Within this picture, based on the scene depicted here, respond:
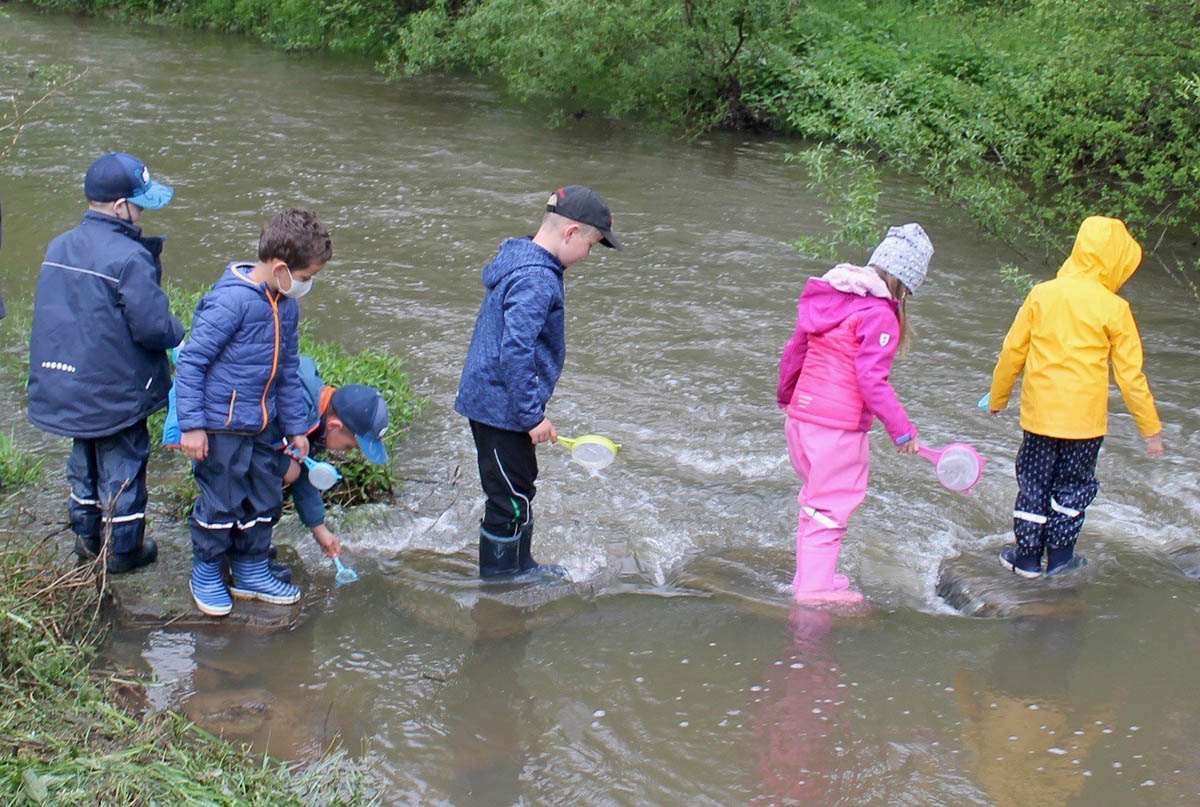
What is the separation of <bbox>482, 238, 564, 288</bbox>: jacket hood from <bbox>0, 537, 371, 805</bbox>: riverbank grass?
1721 millimetres

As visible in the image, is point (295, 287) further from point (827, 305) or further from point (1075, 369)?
point (1075, 369)

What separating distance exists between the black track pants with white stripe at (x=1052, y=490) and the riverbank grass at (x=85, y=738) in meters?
3.08

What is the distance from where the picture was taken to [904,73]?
12852 mm

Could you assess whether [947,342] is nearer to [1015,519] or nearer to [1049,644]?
[1015,519]

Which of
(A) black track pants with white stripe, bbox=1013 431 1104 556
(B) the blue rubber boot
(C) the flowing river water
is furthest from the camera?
(B) the blue rubber boot

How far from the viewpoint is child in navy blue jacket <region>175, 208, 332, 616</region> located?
422 cm

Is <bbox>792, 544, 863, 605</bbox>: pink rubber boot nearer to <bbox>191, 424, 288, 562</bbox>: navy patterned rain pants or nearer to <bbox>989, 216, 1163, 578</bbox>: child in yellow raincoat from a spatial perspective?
<bbox>989, 216, 1163, 578</bbox>: child in yellow raincoat

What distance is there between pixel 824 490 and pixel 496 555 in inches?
53.4

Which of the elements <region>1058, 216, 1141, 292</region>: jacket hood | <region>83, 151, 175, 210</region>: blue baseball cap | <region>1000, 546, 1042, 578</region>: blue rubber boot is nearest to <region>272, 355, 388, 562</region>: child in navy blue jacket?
<region>83, 151, 175, 210</region>: blue baseball cap

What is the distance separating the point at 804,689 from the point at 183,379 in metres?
2.44

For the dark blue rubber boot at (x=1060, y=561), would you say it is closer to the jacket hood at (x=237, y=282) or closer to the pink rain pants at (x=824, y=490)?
the pink rain pants at (x=824, y=490)

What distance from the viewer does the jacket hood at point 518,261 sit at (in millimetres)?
→ 4445

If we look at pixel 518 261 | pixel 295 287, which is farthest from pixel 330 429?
pixel 518 261

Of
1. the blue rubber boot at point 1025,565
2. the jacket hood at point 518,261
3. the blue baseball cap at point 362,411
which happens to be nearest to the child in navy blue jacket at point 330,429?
the blue baseball cap at point 362,411
